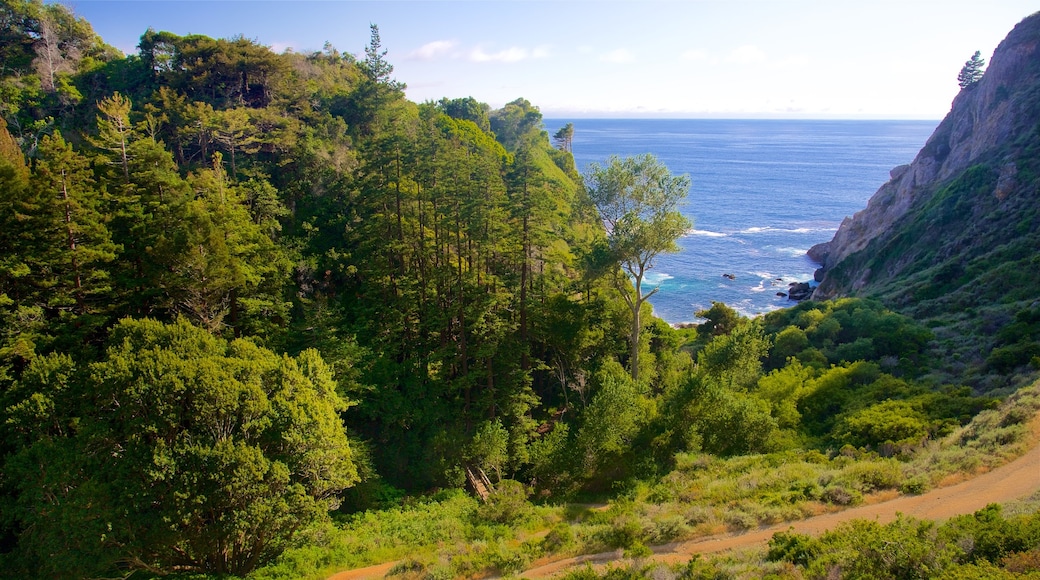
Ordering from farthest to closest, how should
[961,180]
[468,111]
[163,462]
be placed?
[468,111]
[961,180]
[163,462]

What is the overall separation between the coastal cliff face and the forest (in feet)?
59.9

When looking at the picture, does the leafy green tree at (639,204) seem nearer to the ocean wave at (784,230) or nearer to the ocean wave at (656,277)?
the ocean wave at (656,277)

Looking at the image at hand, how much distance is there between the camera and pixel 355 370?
26.5m

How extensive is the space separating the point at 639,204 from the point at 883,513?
19.3 m

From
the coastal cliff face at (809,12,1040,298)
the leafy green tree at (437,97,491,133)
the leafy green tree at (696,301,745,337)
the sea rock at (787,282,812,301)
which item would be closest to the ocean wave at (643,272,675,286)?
the sea rock at (787,282,812,301)

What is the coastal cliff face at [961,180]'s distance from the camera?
167ft

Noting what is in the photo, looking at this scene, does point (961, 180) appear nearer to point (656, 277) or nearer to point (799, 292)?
point (799, 292)

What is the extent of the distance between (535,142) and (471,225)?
8680cm

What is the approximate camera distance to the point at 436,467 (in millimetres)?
26438

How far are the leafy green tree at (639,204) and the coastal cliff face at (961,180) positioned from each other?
3374 centimetres

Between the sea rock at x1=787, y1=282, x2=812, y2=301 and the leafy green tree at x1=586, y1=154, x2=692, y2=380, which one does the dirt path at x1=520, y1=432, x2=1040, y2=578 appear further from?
the sea rock at x1=787, y1=282, x2=812, y2=301

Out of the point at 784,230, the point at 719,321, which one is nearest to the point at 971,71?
the point at 784,230

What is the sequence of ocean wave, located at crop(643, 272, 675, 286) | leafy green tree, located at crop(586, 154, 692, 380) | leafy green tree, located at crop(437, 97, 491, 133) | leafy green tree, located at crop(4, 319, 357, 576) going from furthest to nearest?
leafy green tree, located at crop(437, 97, 491, 133) < ocean wave, located at crop(643, 272, 675, 286) < leafy green tree, located at crop(586, 154, 692, 380) < leafy green tree, located at crop(4, 319, 357, 576)

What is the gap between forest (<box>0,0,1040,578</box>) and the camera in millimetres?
16875
